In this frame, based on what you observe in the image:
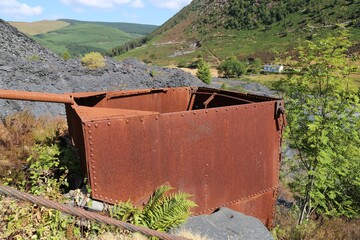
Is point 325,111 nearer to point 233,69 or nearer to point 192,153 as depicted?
point 192,153

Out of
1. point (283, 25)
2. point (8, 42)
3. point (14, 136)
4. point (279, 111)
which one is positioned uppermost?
point (283, 25)

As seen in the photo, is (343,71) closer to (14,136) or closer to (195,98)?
(195,98)

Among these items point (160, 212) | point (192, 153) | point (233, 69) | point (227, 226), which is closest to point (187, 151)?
point (192, 153)

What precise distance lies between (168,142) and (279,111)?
216 cm

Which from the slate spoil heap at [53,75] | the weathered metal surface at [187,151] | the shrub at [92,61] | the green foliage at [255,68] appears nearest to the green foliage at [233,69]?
the green foliage at [255,68]

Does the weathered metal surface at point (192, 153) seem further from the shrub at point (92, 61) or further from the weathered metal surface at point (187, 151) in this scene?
the shrub at point (92, 61)

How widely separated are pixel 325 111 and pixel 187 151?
4.63 meters

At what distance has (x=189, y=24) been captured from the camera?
453ft

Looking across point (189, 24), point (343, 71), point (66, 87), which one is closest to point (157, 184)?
point (343, 71)

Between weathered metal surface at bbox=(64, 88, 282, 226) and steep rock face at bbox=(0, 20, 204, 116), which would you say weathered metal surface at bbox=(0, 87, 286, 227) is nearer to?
weathered metal surface at bbox=(64, 88, 282, 226)

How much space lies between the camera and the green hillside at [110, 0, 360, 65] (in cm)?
8656

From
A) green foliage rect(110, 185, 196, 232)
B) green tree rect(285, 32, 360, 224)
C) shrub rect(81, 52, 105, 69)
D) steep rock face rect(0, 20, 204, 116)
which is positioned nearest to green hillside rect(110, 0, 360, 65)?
steep rock face rect(0, 20, 204, 116)

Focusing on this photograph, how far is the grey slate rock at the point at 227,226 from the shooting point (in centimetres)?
430

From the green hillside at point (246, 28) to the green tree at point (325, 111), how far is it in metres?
68.1
